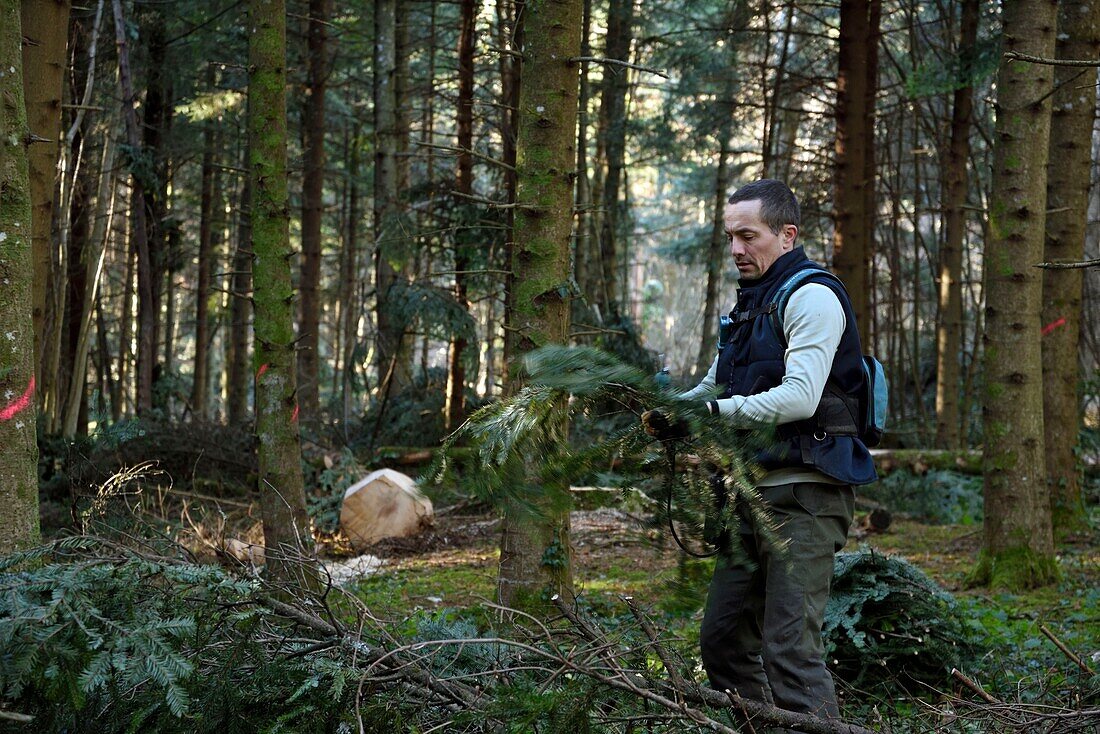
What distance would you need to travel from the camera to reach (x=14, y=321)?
149 inches

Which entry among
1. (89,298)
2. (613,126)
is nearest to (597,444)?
(89,298)

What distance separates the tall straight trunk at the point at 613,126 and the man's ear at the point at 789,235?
35.5 ft

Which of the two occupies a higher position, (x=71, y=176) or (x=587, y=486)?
(x=71, y=176)

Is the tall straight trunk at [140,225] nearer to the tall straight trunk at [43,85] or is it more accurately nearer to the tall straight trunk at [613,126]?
the tall straight trunk at [43,85]

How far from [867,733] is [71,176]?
Answer: 998 centimetres

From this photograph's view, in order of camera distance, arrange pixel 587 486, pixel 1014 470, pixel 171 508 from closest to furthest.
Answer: pixel 587 486
pixel 1014 470
pixel 171 508

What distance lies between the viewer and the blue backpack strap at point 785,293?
3170 mm

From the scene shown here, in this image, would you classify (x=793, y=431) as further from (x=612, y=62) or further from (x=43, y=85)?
(x=43, y=85)

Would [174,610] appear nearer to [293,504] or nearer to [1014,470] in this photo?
[293,504]

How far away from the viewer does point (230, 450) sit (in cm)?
1035

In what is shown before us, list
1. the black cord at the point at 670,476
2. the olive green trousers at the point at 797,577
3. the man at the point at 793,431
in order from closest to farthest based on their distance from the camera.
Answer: the black cord at the point at 670,476 → the man at the point at 793,431 → the olive green trousers at the point at 797,577

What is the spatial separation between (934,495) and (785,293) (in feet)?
31.5

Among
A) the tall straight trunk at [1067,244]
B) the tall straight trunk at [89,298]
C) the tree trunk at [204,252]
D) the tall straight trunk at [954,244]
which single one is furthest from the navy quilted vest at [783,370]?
the tree trunk at [204,252]

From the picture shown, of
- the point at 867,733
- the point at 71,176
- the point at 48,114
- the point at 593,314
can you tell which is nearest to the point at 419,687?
the point at 867,733
